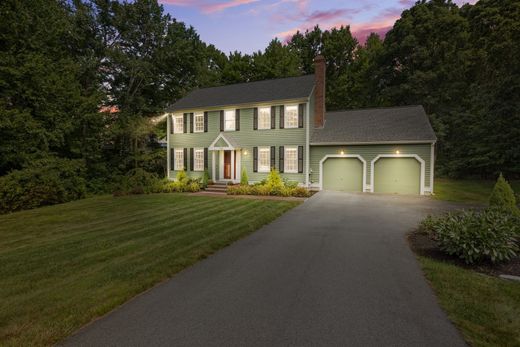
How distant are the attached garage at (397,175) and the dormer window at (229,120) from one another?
967 centimetres

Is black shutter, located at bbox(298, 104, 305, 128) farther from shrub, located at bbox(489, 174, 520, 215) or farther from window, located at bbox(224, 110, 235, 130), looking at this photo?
shrub, located at bbox(489, 174, 520, 215)

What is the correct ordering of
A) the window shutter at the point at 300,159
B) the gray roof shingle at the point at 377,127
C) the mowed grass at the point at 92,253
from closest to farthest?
the mowed grass at the point at 92,253
the gray roof shingle at the point at 377,127
the window shutter at the point at 300,159

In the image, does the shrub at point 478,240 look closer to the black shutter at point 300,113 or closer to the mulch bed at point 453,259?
the mulch bed at point 453,259

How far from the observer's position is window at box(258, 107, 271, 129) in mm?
18000

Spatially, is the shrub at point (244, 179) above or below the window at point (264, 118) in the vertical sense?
below

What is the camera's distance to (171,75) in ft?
87.8

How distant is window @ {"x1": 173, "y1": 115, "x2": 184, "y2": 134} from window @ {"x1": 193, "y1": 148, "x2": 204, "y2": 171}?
2.22 metres

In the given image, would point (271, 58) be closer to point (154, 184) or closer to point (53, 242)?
point (154, 184)

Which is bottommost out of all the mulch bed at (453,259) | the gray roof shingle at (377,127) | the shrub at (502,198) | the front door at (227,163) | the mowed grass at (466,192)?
the mulch bed at (453,259)

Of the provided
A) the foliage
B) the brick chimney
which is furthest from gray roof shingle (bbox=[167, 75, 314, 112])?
the foliage

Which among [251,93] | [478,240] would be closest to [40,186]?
[251,93]

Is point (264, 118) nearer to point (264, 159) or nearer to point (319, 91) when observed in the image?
point (264, 159)

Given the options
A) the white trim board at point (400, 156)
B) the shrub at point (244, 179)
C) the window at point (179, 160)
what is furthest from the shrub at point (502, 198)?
the window at point (179, 160)

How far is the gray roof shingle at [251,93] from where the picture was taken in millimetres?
17844
